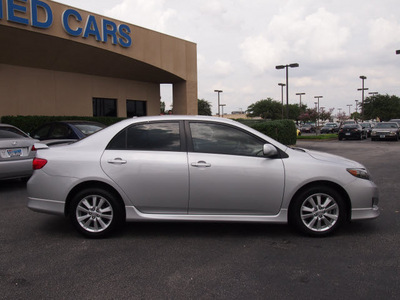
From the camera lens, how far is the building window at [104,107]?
69.5 ft

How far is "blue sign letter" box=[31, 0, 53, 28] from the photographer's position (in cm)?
1470

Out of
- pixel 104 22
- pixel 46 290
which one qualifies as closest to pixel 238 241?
pixel 46 290

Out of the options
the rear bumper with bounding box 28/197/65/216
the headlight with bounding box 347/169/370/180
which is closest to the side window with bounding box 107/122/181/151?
the rear bumper with bounding box 28/197/65/216

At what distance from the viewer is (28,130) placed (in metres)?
15.9

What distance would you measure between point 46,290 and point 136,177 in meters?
1.63

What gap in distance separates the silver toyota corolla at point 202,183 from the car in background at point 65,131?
4.25m

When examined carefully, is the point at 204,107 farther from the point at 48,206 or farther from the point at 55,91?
the point at 48,206

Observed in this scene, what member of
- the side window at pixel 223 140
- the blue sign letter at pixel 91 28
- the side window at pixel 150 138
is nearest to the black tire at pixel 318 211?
the side window at pixel 223 140

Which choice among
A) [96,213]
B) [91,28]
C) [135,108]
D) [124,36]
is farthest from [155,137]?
[135,108]

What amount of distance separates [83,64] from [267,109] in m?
62.7

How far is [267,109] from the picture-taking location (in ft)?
255

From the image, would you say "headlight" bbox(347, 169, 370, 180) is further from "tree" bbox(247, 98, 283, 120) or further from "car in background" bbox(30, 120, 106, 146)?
"tree" bbox(247, 98, 283, 120)

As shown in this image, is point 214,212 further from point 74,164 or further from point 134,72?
point 134,72

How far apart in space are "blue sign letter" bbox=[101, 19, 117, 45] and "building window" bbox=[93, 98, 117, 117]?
456cm
